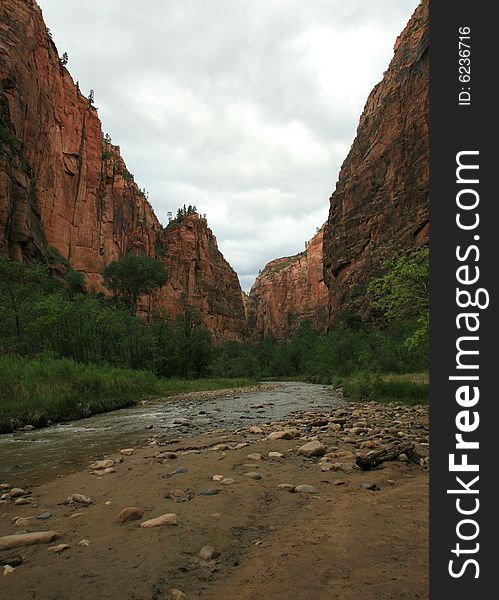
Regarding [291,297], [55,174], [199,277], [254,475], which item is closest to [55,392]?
[254,475]

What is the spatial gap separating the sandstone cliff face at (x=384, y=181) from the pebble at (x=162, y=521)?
46616mm

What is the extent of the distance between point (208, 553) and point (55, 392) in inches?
476

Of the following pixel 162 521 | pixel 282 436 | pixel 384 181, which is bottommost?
pixel 282 436

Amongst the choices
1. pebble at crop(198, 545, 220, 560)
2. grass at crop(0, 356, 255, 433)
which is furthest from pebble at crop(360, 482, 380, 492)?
grass at crop(0, 356, 255, 433)

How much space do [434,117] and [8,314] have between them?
2363cm

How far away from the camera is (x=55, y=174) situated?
57.5 metres

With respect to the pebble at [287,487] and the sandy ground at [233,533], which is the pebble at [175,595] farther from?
the pebble at [287,487]

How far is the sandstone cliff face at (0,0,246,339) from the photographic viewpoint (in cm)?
4259

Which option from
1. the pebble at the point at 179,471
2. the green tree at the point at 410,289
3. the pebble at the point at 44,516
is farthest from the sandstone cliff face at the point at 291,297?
the pebble at the point at 44,516

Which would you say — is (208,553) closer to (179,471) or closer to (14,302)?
(179,471)

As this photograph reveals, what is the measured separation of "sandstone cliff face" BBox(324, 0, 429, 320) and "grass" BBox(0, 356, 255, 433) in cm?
3760

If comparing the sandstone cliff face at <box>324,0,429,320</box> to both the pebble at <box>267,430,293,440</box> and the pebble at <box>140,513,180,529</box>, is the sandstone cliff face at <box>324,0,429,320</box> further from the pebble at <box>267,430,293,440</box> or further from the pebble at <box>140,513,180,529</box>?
the pebble at <box>140,513,180,529</box>

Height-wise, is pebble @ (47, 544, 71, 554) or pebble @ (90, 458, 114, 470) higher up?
pebble @ (47, 544, 71, 554)

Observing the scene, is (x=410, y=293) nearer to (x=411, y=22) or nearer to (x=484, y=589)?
(x=484, y=589)
